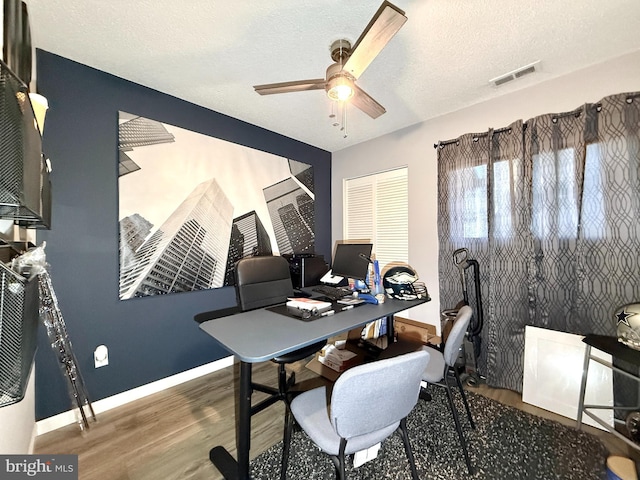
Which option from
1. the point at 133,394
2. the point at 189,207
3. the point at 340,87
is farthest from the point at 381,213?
the point at 133,394

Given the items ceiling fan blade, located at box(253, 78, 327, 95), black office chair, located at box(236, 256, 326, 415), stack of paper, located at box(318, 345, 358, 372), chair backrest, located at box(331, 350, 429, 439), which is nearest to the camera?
chair backrest, located at box(331, 350, 429, 439)

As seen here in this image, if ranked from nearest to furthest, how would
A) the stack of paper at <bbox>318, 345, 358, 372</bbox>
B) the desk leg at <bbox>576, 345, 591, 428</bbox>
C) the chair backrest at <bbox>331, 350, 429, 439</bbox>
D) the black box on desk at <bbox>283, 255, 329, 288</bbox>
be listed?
the chair backrest at <bbox>331, 350, 429, 439</bbox> → the desk leg at <bbox>576, 345, 591, 428</bbox> → the stack of paper at <bbox>318, 345, 358, 372</bbox> → the black box on desk at <bbox>283, 255, 329, 288</bbox>

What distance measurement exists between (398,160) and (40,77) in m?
3.23

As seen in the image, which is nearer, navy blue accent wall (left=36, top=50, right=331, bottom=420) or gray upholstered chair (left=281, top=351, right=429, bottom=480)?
gray upholstered chair (left=281, top=351, right=429, bottom=480)

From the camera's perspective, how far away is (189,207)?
2.44m

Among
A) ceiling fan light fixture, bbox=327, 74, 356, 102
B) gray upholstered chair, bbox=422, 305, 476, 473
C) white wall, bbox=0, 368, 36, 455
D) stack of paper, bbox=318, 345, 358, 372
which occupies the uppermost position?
ceiling fan light fixture, bbox=327, 74, 356, 102

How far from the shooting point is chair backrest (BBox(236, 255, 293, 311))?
1903 millimetres

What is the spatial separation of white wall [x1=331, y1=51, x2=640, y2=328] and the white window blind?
0.10 m

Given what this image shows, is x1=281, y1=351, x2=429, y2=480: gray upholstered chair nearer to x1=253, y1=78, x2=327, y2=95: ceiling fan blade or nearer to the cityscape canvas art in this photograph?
x1=253, y1=78, x2=327, y2=95: ceiling fan blade

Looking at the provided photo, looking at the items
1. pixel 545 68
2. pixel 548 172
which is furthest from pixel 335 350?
pixel 545 68

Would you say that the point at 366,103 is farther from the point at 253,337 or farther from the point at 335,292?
the point at 253,337

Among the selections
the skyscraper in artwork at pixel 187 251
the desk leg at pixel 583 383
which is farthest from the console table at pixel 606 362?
the skyscraper in artwork at pixel 187 251

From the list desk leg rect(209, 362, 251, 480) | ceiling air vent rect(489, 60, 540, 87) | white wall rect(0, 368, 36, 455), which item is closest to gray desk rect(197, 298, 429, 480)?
desk leg rect(209, 362, 251, 480)

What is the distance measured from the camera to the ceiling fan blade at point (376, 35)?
3.67 feet
